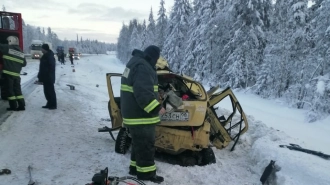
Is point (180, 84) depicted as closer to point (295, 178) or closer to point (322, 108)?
point (295, 178)

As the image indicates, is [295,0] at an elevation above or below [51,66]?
above

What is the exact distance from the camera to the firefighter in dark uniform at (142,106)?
379cm

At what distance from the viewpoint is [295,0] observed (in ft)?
65.0

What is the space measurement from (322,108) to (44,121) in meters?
10.2

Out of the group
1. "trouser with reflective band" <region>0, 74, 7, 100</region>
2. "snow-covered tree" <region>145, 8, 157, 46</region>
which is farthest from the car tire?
"snow-covered tree" <region>145, 8, 157, 46</region>

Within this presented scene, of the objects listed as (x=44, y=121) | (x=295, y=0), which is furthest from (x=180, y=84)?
(x=295, y=0)

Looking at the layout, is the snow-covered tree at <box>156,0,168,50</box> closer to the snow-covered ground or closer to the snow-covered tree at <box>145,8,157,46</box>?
the snow-covered tree at <box>145,8,157,46</box>

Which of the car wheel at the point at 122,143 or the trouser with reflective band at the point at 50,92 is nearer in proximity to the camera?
the car wheel at the point at 122,143

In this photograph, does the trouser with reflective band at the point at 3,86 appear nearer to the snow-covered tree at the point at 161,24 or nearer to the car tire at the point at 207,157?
the car tire at the point at 207,157

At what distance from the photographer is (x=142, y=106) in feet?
12.4

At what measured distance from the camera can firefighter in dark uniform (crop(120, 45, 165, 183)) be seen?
3.79m

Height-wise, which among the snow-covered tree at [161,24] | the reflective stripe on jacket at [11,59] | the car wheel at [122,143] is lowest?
the car wheel at [122,143]

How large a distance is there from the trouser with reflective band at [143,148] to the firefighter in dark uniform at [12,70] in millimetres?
5428

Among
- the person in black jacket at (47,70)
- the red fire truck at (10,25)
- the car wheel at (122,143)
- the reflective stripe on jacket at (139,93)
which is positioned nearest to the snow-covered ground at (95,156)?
the car wheel at (122,143)
